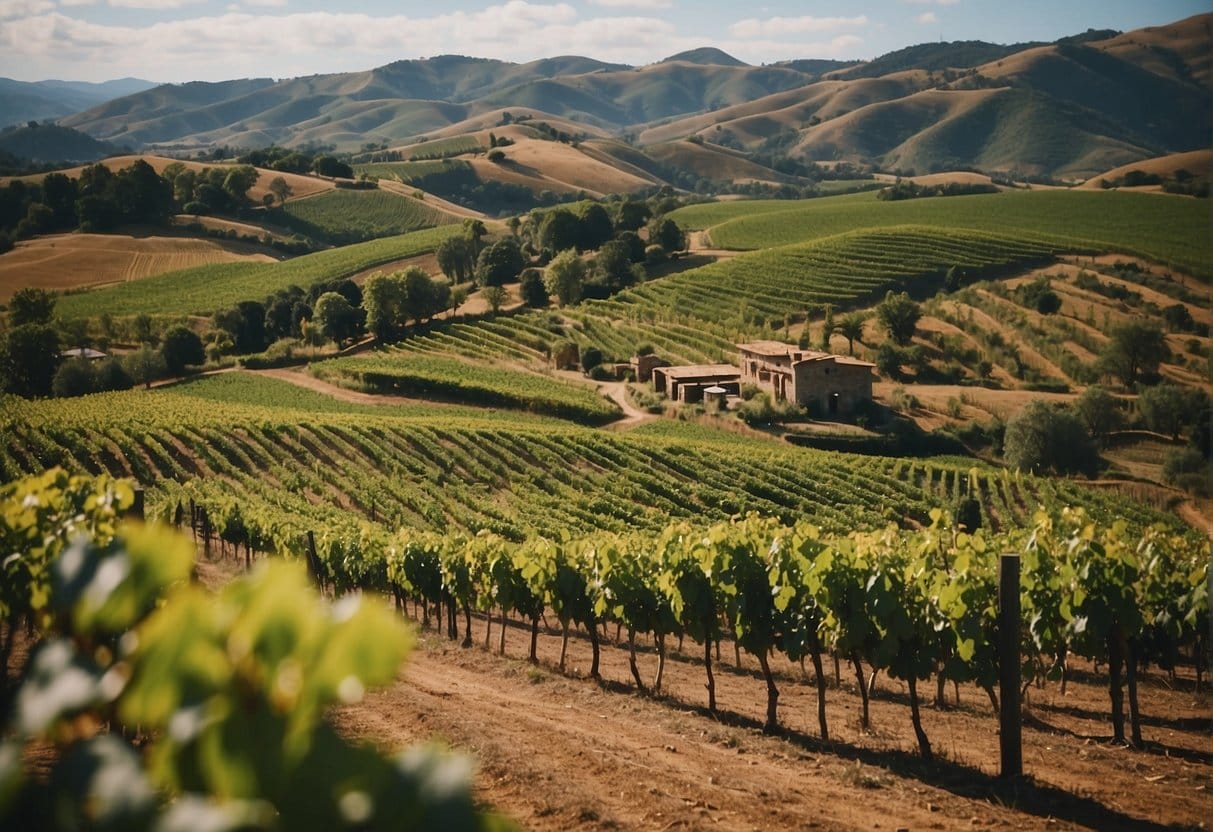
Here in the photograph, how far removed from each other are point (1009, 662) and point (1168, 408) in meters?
49.1

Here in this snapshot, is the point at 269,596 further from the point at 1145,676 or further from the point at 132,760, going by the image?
the point at 1145,676

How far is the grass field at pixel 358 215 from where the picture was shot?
121 meters

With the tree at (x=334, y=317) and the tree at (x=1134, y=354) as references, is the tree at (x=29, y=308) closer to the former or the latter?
the tree at (x=334, y=317)

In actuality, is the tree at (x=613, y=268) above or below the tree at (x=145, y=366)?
above

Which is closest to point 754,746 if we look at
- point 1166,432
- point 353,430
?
point 353,430

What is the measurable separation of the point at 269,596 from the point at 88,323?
8093 centimetres

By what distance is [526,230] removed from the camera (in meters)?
103

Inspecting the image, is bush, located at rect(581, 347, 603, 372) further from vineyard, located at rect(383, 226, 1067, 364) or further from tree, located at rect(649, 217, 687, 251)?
tree, located at rect(649, 217, 687, 251)

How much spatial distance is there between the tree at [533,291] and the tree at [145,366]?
29.5 m

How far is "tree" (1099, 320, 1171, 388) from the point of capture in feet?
190

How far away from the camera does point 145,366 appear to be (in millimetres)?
63594

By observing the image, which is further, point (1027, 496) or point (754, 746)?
point (1027, 496)

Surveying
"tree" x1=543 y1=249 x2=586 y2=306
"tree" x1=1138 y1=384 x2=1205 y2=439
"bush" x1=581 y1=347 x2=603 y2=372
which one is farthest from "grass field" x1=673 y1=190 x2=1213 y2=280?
"tree" x1=1138 y1=384 x2=1205 y2=439

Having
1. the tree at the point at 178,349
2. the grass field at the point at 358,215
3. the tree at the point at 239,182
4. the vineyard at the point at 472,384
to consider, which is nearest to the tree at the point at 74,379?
the tree at the point at 178,349
